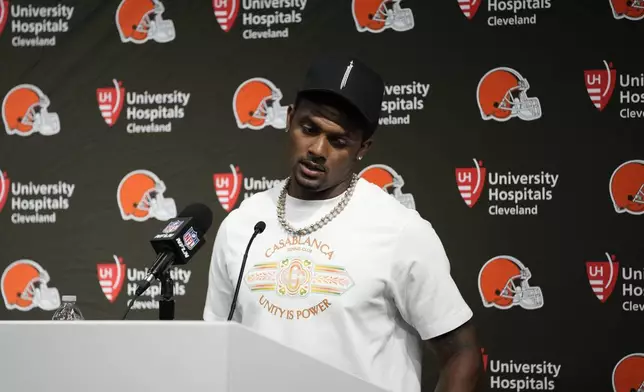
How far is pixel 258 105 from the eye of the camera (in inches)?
124

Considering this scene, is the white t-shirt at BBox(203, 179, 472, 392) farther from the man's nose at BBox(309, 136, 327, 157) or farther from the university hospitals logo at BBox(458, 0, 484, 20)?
the university hospitals logo at BBox(458, 0, 484, 20)

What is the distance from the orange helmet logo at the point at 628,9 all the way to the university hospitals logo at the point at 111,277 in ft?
7.13

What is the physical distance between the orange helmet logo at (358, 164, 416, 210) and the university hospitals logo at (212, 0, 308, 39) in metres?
0.65

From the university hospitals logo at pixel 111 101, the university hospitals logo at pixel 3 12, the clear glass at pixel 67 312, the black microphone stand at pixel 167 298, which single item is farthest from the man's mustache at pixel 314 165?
the university hospitals logo at pixel 3 12

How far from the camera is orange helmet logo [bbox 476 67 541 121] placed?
2934 mm

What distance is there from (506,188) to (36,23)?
6.80 feet

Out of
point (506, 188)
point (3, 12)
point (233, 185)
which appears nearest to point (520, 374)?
point (506, 188)

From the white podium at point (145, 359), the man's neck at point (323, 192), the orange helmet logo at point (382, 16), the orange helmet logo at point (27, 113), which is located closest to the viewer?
the white podium at point (145, 359)

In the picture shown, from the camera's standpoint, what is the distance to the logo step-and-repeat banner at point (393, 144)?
9.40 ft

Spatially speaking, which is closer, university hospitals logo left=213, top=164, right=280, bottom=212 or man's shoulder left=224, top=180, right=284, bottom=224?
man's shoulder left=224, top=180, right=284, bottom=224

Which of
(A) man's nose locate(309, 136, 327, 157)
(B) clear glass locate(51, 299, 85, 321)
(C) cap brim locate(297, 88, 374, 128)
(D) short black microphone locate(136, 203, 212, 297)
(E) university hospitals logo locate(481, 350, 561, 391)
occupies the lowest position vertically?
(E) university hospitals logo locate(481, 350, 561, 391)

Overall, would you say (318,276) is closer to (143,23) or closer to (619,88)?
(619,88)

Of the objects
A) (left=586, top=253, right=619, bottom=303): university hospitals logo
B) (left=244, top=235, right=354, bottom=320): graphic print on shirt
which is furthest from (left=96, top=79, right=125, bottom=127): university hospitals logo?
(left=586, top=253, right=619, bottom=303): university hospitals logo

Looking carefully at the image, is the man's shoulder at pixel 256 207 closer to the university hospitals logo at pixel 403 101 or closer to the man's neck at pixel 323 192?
the man's neck at pixel 323 192
